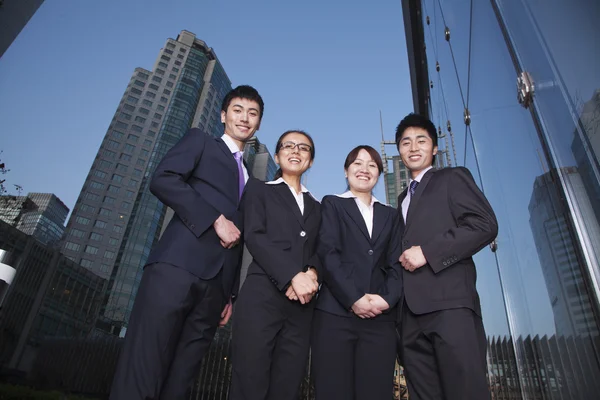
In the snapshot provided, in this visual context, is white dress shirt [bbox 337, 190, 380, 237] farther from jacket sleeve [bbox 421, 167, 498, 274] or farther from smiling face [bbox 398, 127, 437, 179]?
jacket sleeve [bbox 421, 167, 498, 274]

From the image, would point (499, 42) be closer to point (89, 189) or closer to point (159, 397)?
point (159, 397)

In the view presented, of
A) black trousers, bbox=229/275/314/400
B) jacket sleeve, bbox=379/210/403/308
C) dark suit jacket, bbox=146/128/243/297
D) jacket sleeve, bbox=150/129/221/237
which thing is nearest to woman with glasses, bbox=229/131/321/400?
black trousers, bbox=229/275/314/400

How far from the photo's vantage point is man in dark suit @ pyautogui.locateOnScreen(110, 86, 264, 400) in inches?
53.6

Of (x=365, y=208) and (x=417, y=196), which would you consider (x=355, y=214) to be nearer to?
(x=365, y=208)

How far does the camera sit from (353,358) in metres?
1.52

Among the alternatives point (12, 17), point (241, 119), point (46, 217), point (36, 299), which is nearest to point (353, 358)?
point (241, 119)

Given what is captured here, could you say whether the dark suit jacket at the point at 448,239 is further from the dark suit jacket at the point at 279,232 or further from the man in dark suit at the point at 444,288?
the dark suit jacket at the point at 279,232

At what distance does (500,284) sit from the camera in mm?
2438

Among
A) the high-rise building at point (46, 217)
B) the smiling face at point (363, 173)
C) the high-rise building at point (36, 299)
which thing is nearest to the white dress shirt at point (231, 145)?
the smiling face at point (363, 173)

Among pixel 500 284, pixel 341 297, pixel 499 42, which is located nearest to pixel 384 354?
pixel 341 297

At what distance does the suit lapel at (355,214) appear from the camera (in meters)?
1.84

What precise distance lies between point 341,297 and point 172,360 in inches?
28.3

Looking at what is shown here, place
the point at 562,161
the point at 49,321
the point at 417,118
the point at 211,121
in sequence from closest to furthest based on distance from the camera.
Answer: the point at 562,161, the point at 417,118, the point at 49,321, the point at 211,121

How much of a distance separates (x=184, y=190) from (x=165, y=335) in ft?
1.94
